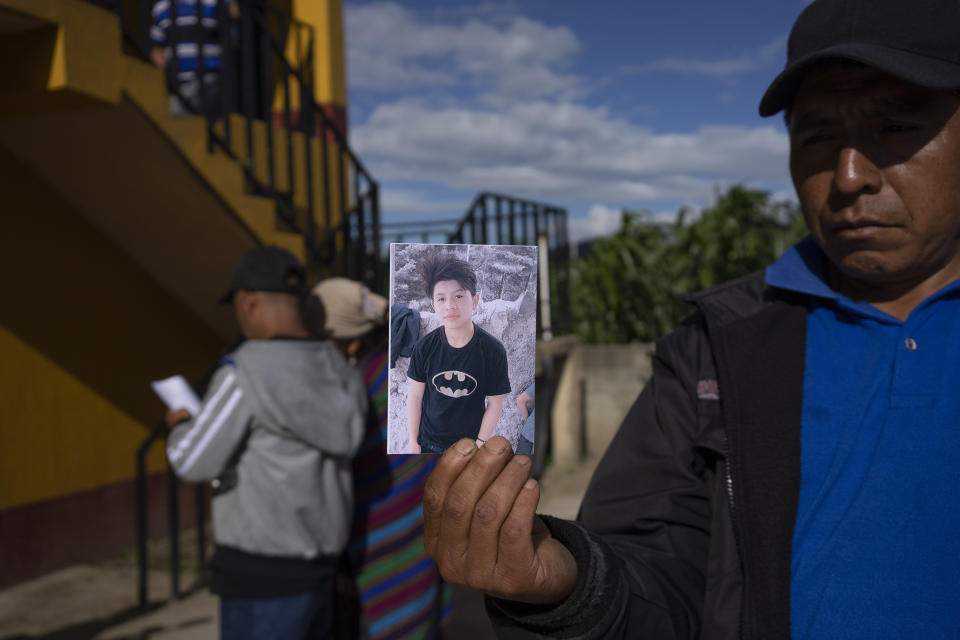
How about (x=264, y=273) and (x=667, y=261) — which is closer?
(x=264, y=273)

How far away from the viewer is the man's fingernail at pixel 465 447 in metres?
1.10

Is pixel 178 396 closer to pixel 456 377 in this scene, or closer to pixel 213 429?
pixel 213 429

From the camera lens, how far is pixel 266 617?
286cm

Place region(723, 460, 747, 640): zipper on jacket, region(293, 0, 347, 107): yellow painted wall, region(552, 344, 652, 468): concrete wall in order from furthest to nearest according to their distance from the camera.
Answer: region(552, 344, 652, 468): concrete wall < region(293, 0, 347, 107): yellow painted wall < region(723, 460, 747, 640): zipper on jacket

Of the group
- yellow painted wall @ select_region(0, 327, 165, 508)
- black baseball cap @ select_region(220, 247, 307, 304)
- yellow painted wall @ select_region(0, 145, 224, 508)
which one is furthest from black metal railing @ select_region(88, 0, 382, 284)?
black baseball cap @ select_region(220, 247, 307, 304)

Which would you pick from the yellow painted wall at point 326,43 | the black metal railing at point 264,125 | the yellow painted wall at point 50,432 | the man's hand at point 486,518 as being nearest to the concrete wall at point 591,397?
the black metal railing at point 264,125

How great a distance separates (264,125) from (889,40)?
5.36 m

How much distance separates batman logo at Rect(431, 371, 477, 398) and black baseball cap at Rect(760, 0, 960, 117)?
2.71ft

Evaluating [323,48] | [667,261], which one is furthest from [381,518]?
[667,261]

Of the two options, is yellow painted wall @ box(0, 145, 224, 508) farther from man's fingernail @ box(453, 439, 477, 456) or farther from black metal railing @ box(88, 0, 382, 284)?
man's fingernail @ box(453, 439, 477, 456)

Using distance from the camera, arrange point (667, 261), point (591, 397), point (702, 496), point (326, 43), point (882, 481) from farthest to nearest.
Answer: point (667, 261)
point (591, 397)
point (326, 43)
point (702, 496)
point (882, 481)

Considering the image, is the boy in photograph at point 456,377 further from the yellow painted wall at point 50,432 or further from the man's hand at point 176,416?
the yellow painted wall at point 50,432

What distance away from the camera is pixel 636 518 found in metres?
1.50

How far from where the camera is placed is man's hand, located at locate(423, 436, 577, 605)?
1090 millimetres
